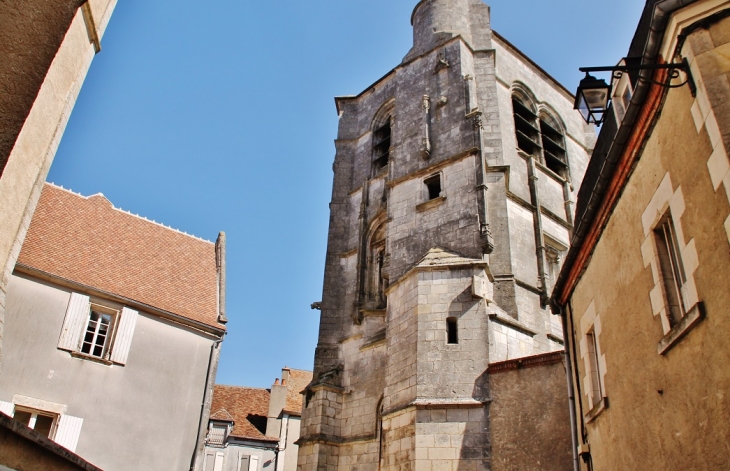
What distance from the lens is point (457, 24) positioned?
52.4ft

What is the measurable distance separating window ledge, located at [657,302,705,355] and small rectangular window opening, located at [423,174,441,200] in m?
9.16

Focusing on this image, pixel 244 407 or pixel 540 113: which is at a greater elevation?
pixel 540 113

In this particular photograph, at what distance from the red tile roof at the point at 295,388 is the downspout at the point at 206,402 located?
10542 millimetres

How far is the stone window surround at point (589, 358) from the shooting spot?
232 inches

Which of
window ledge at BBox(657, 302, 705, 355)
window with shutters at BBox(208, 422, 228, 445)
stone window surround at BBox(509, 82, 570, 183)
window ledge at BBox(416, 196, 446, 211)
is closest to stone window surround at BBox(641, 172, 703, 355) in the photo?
window ledge at BBox(657, 302, 705, 355)

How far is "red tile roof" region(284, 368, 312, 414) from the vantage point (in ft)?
74.4

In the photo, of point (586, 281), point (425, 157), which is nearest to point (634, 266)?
point (586, 281)

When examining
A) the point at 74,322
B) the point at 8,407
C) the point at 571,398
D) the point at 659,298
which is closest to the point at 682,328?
the point at 659,298

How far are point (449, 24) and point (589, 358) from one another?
1172 cm

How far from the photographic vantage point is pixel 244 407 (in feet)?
75.4

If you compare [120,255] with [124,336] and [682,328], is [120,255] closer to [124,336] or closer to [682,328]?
[124,336]

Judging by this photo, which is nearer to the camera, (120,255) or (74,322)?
(74,322)

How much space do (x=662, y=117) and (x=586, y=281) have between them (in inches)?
98.6

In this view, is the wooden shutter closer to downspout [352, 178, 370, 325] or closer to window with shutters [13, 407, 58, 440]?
downspout [352, 178, 370, 325]
